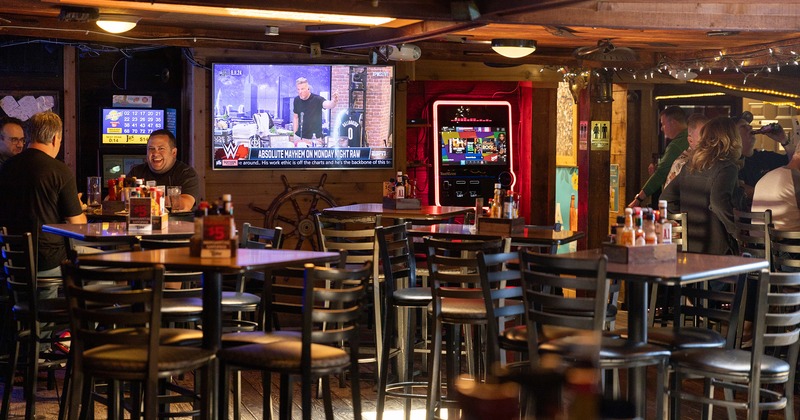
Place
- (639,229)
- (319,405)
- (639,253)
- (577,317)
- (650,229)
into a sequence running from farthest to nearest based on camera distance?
(319,405) → (650,229) → (639,229) → (639,253) → (577,317)

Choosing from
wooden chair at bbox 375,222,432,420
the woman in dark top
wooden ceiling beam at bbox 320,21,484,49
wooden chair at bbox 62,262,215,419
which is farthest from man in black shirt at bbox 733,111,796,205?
wooden chair at bbox 62,262,215,419

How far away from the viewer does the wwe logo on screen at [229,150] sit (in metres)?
9.95

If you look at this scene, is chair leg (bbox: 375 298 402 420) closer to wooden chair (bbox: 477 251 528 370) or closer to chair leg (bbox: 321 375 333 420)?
wooden chair (bbox: 477 251 528 370)

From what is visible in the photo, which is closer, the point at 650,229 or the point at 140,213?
the point at 650,229

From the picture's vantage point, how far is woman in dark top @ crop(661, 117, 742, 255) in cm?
746

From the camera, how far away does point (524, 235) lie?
245 inches

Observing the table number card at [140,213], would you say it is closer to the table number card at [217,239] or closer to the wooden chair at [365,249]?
the wooden chair at [365,249]

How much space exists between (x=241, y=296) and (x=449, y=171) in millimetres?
7676

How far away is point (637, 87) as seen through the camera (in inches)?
446

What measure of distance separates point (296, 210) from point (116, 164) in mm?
2040

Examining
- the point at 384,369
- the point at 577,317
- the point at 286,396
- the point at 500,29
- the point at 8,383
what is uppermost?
the point at 500,29

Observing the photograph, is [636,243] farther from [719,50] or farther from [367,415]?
[719,50]

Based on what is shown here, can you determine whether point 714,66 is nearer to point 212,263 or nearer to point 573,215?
point 573,215

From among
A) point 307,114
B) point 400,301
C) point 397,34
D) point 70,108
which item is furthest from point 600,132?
point 70,108
